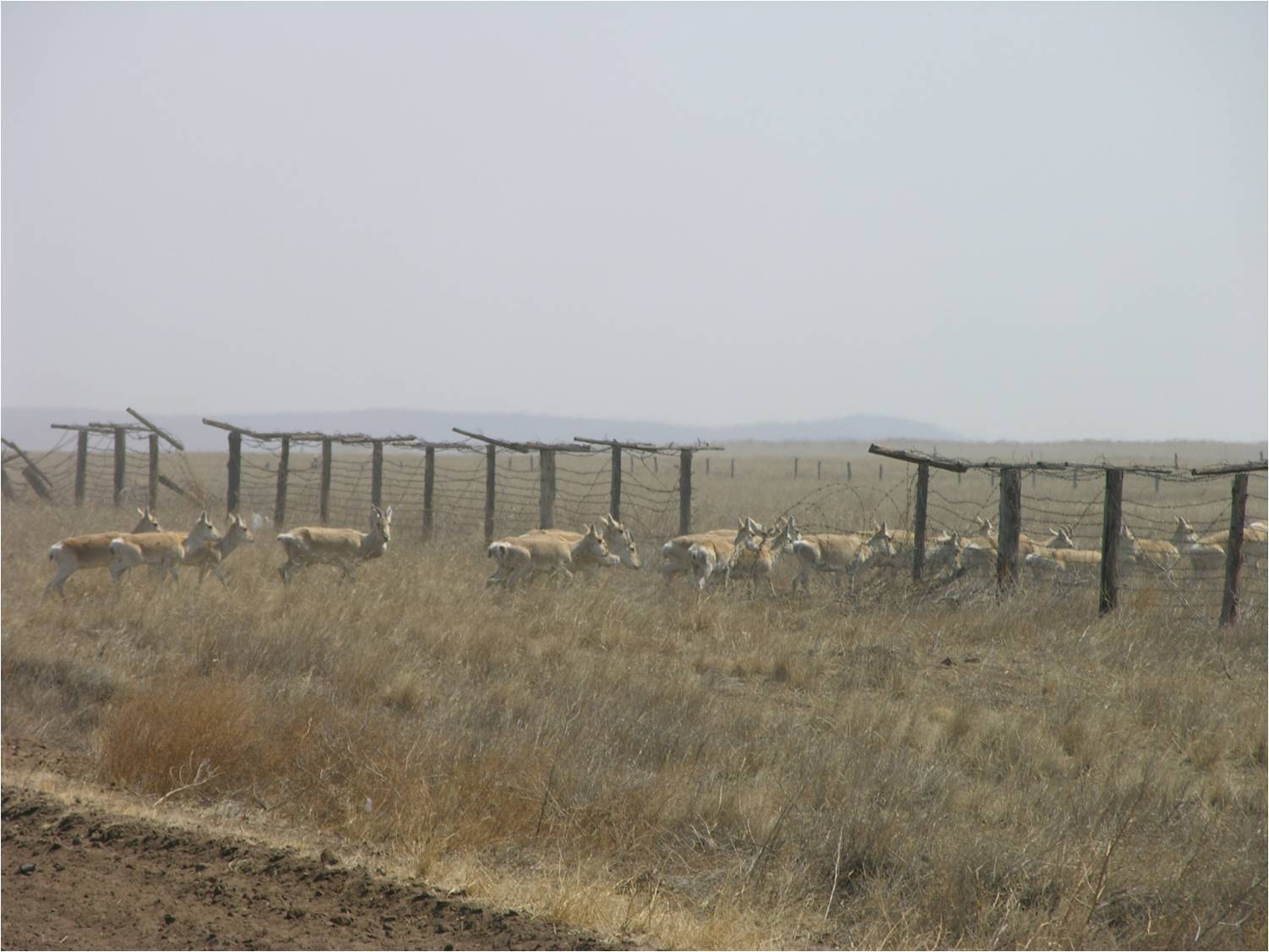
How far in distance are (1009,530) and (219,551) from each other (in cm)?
1188

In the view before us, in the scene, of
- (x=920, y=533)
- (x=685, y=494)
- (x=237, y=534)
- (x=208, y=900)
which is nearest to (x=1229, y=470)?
(x=920, y=533)

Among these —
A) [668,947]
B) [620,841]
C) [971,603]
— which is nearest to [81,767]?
[620,841]

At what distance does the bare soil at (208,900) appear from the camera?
5.74 metres

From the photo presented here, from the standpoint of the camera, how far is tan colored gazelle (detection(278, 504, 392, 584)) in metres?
17.0

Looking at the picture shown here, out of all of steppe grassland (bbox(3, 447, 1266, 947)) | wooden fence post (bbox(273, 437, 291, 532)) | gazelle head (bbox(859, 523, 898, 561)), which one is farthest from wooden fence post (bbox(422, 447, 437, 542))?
gazelle head (bbox(859, 523, 898, 561))

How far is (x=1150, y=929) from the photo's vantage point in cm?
636

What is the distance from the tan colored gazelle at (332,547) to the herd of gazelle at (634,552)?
0.5 inches

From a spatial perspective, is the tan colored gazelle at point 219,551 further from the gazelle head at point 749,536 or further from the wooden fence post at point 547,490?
the gazelle head at point 749,536

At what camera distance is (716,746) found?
29.5 feet

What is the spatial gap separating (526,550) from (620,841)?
9859mm

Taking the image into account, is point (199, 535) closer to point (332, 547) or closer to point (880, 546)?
point (332, 547)

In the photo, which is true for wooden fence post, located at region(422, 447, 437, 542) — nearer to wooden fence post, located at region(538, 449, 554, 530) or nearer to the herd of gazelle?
wooden fence post, located at region(538, 449, 554, 530)

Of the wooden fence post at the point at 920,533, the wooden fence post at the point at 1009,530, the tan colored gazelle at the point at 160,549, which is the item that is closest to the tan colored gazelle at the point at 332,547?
the tan colored gazelle at the point at 160,549

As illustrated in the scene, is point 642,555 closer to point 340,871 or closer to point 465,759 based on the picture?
point 465,759
